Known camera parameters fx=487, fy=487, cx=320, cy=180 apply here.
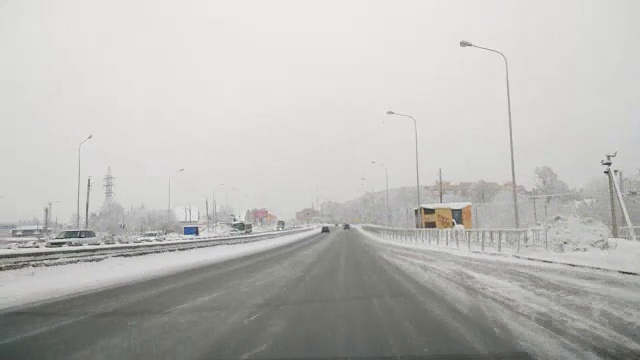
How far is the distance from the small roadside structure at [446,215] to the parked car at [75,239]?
36.5m

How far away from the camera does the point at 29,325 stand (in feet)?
25.6

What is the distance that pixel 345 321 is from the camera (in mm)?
7695

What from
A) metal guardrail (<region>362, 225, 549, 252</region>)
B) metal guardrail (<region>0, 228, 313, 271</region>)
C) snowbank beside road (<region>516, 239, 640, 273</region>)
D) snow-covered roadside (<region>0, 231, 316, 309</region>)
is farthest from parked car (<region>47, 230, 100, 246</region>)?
snowbank beside road (<region>516, 239, 640, 273</region>)

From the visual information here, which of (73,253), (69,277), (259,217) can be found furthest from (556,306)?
(259,217)

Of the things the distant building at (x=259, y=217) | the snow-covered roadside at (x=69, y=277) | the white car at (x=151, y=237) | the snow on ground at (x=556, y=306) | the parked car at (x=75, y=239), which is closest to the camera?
the snow on ground at (x=556, y=306)

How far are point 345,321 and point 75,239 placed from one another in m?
36.4

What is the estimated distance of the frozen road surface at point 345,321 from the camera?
5812 millimetres

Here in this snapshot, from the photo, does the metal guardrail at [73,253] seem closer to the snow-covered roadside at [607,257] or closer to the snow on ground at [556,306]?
the snow on ground at [556,306]

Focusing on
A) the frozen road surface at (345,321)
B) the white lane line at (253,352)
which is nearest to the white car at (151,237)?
the frozen road surface at (345,321)

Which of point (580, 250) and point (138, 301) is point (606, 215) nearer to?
point (580, 250)

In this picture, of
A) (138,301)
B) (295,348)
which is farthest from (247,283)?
(295,348)

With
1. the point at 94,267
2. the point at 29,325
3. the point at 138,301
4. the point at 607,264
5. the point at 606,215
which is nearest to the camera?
the point at 29,325

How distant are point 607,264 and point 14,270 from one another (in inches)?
757

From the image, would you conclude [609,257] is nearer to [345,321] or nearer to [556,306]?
[556,306]
